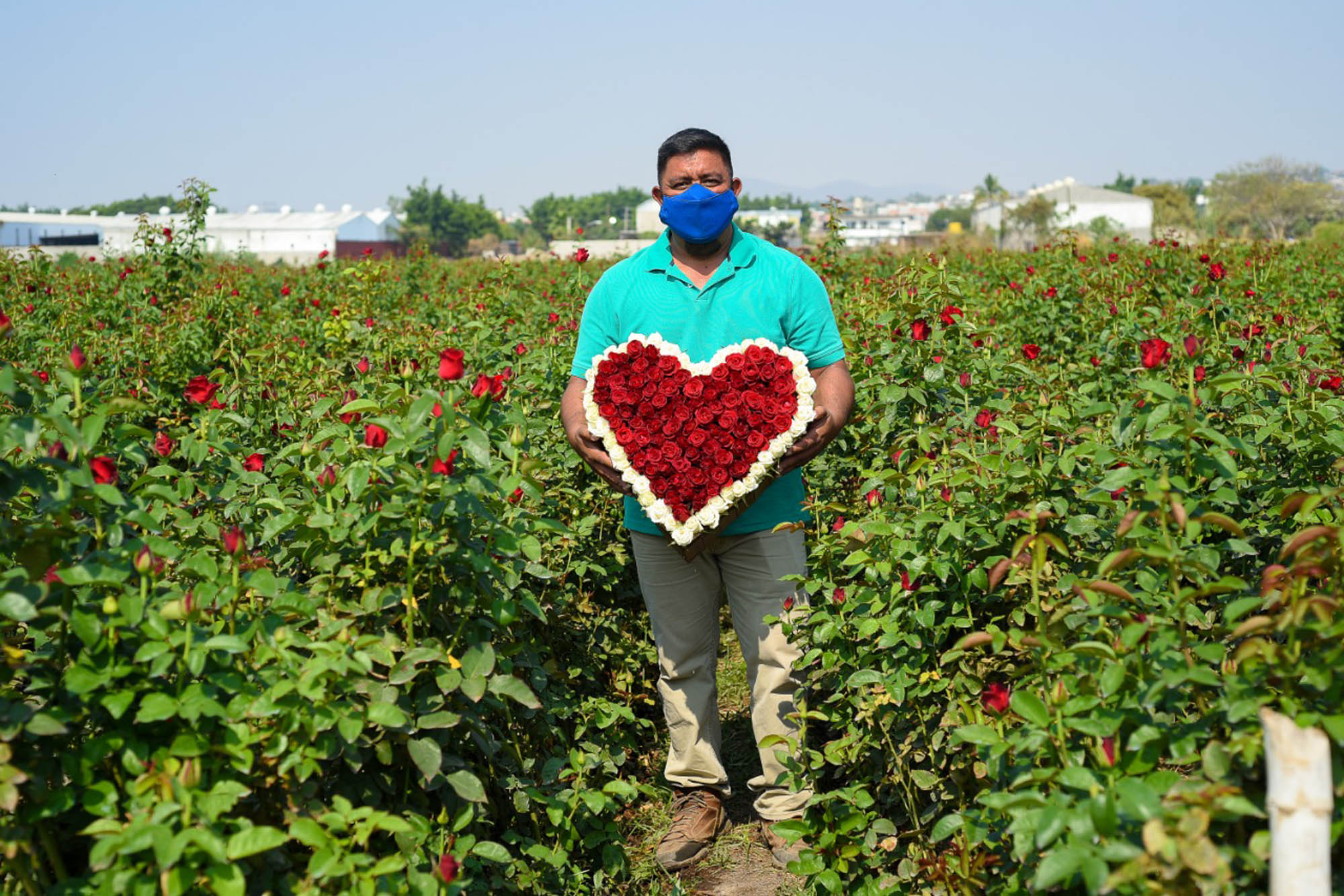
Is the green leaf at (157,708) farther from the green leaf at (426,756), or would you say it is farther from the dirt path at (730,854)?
the dirt path at (730,854)

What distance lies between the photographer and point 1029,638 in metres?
2.11

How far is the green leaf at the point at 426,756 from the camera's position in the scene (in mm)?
2262

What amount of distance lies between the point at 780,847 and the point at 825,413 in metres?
1.27

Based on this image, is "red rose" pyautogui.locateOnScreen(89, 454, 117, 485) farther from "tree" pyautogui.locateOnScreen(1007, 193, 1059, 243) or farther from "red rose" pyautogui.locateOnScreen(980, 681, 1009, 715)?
"tree" pyautogui.locateOnScreen(1007, 193, 1059, 243)

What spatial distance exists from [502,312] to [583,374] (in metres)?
3.17

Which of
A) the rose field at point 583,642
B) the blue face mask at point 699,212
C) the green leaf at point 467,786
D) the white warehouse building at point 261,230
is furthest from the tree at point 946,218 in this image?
the green leaf at point 467,786

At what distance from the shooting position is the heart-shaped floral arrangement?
2.97m

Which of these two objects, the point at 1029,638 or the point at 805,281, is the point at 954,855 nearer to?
the point at 1029,638

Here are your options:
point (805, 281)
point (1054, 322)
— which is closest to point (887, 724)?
point (805, 281)

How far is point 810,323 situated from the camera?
322 centimetres

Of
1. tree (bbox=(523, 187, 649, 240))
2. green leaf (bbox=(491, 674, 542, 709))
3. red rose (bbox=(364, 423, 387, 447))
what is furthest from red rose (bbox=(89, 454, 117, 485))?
tree (bbox=(523, 187, 649, 240))

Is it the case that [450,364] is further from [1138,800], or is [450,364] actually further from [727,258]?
[1138,800]

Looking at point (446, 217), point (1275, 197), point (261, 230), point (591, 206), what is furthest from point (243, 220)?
point (591, 206)

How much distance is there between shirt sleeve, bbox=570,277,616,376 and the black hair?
0.38 m
